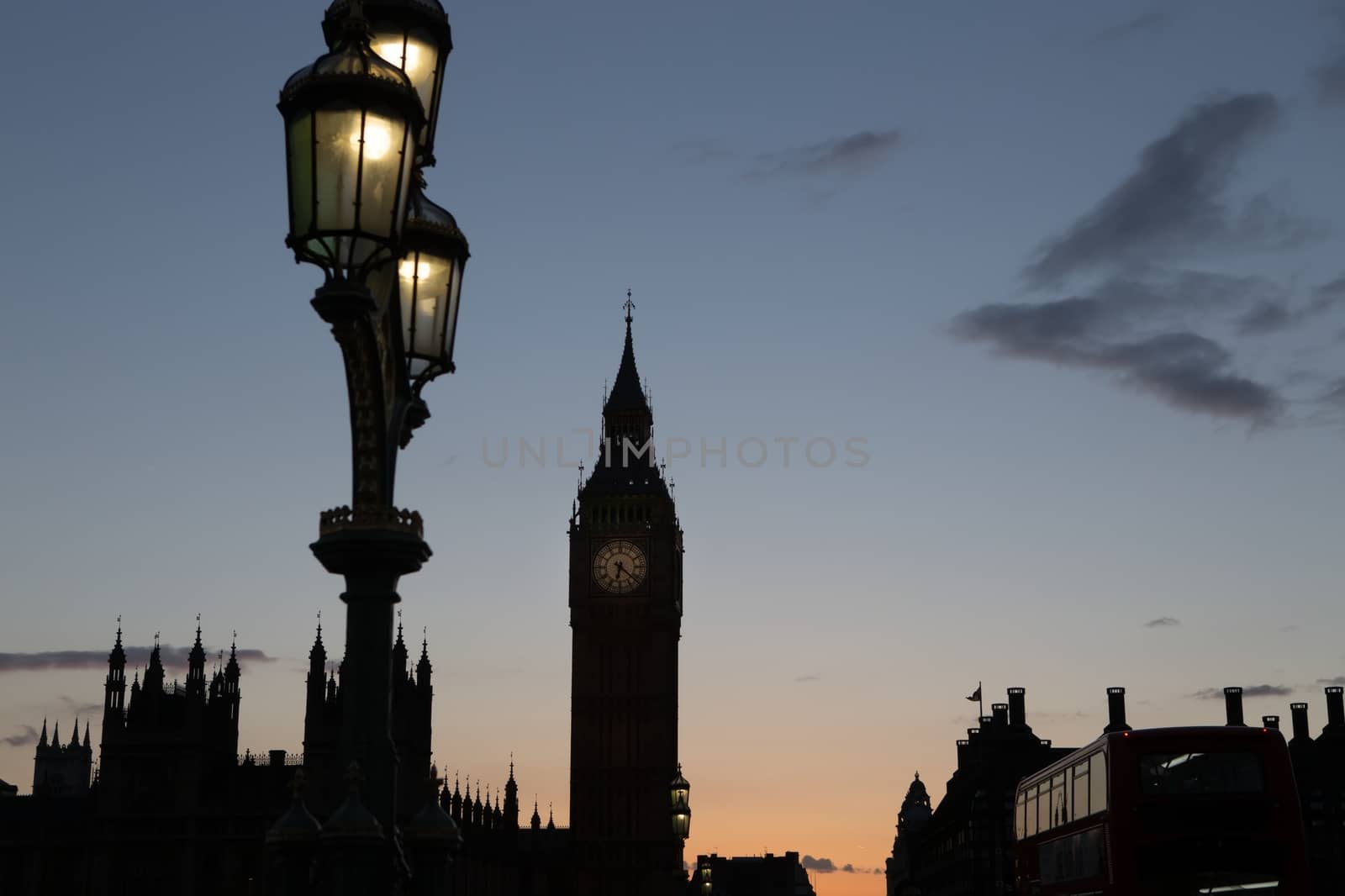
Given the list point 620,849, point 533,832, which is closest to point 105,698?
point 533,832

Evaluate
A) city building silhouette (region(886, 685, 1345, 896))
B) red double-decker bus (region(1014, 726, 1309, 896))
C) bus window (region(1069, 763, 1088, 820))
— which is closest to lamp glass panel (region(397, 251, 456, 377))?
red double-decker bus (region(1014, 726, 1309, 896))

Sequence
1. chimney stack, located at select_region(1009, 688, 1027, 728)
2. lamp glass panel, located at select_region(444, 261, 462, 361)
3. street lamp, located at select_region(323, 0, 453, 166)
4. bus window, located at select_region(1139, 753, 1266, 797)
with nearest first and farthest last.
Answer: street lamp, located at select_region(323, 0, 453, 166) → lamp glass panel, located at select_region(444, 261, 462, 361) → bus window, located at select_region(1139, 753, 1266, 797) → chimney stack, located at select_region(1009, 688, 1027, 728)

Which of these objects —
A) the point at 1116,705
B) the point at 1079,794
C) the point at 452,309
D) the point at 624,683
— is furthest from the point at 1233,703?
the point at 452,309

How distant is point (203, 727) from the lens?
91125 mm

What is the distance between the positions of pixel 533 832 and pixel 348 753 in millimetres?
118708

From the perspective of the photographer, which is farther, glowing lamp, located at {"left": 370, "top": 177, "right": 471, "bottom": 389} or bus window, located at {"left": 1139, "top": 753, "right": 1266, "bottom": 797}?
bus window, located at {"left": 1139, "top": 753, "right": 1266, "bottom": 797}

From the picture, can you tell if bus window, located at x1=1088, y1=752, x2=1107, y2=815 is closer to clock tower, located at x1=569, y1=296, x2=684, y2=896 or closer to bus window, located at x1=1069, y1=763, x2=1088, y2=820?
bus window, located at x1=1069, y1=763, x2=1088, y2=820

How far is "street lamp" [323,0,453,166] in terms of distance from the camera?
1350 cm

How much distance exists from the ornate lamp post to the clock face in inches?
5012

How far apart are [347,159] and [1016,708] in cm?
11418

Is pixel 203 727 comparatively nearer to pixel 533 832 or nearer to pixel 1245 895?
pixel 533 832

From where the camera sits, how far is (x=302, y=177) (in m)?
11.6

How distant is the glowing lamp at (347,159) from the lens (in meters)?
11.5

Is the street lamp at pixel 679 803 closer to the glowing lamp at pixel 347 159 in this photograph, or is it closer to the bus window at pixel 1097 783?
the bus window at pixel 1097 783
